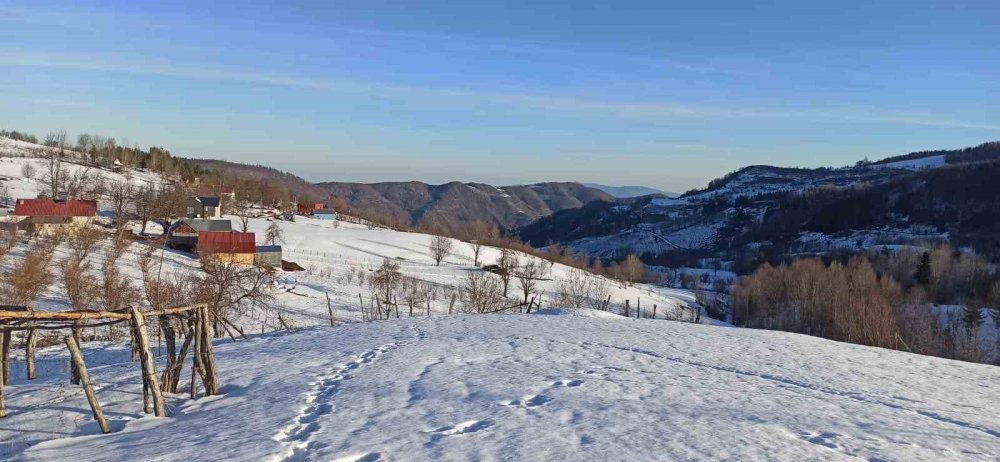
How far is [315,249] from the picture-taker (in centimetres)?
8738

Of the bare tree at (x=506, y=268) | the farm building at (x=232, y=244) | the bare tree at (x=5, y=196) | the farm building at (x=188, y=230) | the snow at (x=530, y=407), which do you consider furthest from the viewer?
the bare tree at (x=5, y=196)

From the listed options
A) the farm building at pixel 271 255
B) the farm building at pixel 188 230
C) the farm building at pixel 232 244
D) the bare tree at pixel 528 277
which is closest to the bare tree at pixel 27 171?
the farm building at pixel 188 230

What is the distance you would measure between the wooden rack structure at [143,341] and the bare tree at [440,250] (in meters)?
75.8

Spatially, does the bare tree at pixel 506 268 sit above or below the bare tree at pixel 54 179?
below

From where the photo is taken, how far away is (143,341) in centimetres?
1023

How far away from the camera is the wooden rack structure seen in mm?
9609

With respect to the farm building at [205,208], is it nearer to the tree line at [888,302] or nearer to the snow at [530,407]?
the tree line at [888,302]

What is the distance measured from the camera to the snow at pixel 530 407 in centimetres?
845

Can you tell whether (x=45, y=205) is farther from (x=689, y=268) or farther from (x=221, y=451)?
(x=689, y=268)

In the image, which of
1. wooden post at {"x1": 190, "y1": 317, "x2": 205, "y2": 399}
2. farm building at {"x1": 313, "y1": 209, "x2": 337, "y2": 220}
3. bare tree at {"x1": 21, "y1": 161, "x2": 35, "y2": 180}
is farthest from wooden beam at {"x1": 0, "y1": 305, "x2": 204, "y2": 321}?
bare tree at {"x1": 21, "y1": 161, "x2": 35, "y2": 180}

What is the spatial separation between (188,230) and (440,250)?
109 feet

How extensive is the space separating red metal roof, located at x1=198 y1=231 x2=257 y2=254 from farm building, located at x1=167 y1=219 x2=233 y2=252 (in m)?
6.12

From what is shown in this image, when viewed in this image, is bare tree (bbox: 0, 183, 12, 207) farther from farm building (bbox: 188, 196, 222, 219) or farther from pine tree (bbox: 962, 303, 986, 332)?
pine tree (bbox: 962, 303, 986, 332)

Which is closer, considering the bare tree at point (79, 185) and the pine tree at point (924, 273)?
the pine tree at point (924, 273)
